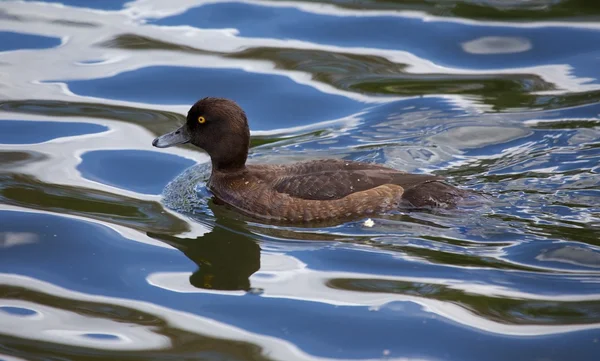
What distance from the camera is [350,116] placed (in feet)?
38.5

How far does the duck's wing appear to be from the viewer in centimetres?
913

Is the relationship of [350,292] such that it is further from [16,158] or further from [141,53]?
[141,53]

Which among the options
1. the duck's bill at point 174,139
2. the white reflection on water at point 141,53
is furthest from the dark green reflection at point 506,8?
the duck's bill at point 174,139

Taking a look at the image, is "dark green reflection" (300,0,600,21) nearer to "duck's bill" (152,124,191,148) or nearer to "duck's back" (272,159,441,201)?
"duck's bill" (152,124,191,148)

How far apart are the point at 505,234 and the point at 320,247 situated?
1.62 m

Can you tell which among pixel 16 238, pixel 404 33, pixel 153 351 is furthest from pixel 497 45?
pixel 153 351

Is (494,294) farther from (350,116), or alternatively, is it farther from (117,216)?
(350,116)

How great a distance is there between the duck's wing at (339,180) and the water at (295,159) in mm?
332

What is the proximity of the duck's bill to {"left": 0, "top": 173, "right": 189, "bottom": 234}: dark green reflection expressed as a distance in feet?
2.21

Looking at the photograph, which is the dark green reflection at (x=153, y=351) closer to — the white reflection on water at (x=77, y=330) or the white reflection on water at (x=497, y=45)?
the white reflection on water at (x=77, y=330)

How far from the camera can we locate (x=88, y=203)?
9477 millimetres

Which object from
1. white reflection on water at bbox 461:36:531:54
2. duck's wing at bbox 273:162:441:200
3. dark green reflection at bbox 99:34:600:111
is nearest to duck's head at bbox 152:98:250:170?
duck's wing at bbox 273:162:441:200

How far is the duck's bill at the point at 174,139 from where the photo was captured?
9969mm

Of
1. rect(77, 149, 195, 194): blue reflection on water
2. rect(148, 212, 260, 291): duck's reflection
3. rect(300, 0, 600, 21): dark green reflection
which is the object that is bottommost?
rect(148, 212, 260, 291): duck's reflection
